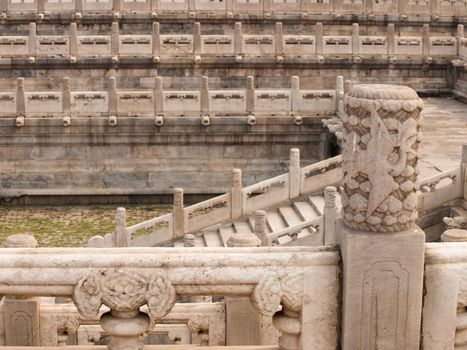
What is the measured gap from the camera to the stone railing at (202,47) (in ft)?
90.7

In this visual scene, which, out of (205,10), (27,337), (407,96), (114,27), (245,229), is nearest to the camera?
(407,96)

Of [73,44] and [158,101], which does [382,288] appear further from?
[73,44]

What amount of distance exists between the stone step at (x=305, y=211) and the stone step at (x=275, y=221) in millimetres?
473

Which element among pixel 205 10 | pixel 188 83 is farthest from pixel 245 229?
pixel 205 10

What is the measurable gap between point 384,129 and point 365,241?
82cm

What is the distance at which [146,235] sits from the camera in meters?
19.4

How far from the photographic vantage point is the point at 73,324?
26.7ft

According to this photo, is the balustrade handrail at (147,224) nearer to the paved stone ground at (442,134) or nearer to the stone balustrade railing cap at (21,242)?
the paved stone ground at (442,134)

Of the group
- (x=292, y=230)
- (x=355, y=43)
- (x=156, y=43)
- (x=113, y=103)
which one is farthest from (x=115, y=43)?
(x=292, y=230)

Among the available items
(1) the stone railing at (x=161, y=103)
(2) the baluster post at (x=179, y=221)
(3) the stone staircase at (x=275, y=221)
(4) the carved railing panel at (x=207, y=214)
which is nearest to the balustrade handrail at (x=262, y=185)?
(4) the carved railing panel at (x=207, y=214)

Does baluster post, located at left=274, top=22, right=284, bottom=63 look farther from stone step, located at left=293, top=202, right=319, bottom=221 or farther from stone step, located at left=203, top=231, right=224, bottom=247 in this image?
stone step, located at left=203, top=231, right=224, bottom=247

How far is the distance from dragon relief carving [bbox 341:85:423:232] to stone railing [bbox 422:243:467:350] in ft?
1.33

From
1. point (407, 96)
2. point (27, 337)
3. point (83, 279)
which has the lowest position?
point (27, 337)

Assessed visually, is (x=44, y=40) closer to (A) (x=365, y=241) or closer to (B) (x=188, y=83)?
(B) (x=188, y=83)
